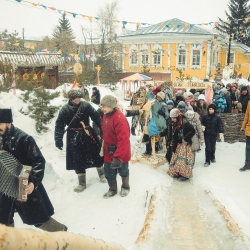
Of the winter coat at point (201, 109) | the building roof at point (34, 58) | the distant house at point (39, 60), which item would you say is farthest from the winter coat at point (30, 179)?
the building roof at point (34, 58)

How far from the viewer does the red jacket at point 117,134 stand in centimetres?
496

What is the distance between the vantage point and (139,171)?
6680mm

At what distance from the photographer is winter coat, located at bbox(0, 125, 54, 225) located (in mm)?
3260

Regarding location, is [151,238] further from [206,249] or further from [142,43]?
[142,43]

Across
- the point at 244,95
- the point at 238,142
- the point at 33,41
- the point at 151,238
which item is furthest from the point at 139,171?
the point at 33,41

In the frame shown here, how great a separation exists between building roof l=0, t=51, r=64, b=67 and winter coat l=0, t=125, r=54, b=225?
1495 cm

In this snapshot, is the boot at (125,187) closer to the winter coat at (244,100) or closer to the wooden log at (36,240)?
the wooden log at (36,240)

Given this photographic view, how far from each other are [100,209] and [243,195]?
9.05ft

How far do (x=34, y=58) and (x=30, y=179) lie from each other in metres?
16.8

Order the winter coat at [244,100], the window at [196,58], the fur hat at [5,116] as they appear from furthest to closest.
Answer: the window at [196,58] < the winter coat at [244,100] < the fur hat at [5,116]

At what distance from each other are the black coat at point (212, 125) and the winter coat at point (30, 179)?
5.24 meters

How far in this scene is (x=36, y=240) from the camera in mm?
1188

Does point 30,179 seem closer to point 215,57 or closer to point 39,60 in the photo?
point 39,60

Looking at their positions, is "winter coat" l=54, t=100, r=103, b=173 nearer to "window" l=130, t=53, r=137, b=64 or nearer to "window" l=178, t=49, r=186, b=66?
"window" l=178, t=49, r=186, b=66
